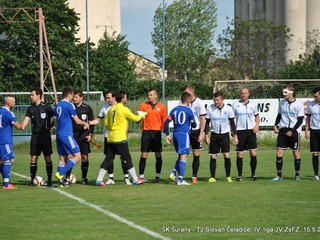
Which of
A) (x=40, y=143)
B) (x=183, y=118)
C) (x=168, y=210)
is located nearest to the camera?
(x=168, y=210)

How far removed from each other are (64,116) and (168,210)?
4806 mm

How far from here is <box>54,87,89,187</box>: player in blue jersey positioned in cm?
1897

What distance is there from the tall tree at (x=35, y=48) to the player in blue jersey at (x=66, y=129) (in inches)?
2093

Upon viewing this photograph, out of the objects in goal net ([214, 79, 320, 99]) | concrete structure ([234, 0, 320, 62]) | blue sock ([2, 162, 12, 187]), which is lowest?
blue sock ([2, 162, 12, 187])

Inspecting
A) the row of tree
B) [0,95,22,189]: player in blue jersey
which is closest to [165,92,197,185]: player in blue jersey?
[0,95,22,189]: player in blue jersey

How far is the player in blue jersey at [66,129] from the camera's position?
19.0 m

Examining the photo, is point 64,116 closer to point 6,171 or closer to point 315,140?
point 6,171

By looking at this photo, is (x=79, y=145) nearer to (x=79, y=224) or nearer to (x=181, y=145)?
(x=181, y=145)

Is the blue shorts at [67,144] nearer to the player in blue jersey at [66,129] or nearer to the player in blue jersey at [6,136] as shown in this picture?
the player in blue jersey at [66,129]

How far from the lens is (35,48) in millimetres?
73688

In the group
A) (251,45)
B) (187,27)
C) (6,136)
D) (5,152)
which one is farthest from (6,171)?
(187,27)

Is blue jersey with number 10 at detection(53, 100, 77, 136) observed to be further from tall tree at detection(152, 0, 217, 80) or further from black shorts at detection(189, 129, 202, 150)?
tall tree at detection(152, 0, 217, 80)

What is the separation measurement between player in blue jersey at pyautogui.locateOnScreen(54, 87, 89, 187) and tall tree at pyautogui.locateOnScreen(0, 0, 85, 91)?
53151mm

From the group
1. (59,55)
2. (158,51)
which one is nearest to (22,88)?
(59,55)
